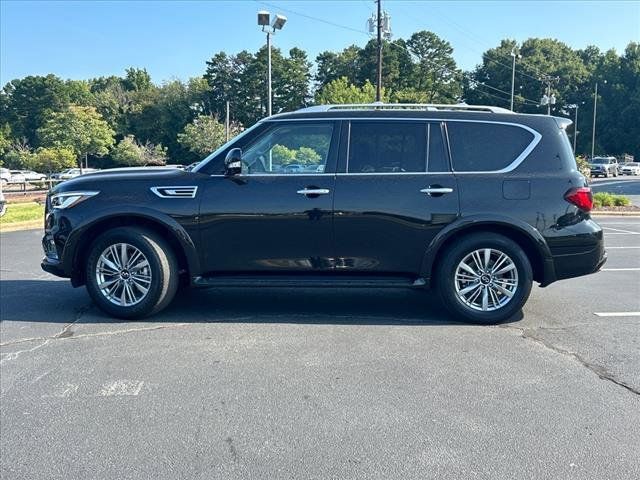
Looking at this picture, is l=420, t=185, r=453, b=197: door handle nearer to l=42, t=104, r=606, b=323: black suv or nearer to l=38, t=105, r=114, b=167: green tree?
l=42, t=104, r=606, b=323: black suv

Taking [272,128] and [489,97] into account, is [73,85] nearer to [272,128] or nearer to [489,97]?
[489,97]

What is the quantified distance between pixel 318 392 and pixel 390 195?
2.14 meters

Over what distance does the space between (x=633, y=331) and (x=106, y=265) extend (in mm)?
4964

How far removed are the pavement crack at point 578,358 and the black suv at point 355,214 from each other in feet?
0.88

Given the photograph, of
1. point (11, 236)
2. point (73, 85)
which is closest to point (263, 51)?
point (73, 85)

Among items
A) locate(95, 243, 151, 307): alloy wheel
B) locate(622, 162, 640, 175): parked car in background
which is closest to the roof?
locate(95, 243, 151, 307): alloy wheel

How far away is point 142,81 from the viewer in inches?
4107

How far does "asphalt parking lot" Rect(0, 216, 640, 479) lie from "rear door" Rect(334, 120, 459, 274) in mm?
686

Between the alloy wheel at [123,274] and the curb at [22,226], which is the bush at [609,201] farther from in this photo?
the alloy wheel at [123,274]

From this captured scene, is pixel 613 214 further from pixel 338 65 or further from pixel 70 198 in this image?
pixel 338 65

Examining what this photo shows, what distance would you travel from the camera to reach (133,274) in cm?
564

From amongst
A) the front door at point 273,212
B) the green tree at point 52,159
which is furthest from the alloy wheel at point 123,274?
the green tree at point 52,159

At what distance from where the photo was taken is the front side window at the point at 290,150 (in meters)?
5.58

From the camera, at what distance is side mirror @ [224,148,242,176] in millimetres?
5426
